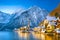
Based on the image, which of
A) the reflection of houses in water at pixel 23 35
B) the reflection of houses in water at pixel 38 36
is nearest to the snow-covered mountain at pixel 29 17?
the reflection of houses in water at pixel 23 35

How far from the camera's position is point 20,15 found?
25.2 feet

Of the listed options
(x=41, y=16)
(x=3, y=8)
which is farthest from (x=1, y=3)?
(x=41, y=16)

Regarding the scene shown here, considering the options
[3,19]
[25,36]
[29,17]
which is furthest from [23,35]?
[3,19]

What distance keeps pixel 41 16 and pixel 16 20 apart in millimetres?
975

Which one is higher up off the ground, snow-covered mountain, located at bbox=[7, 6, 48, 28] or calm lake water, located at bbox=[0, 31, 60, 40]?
snow-covered mountain, located at bbox=[7, 6, 48, 28]

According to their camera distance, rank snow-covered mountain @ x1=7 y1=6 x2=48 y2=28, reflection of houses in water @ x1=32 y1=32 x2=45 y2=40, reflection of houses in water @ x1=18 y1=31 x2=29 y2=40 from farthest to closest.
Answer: snow-covered mountain @ x1=7 y1=6 x2=48 y2=28 < reflection of houses in water @ x1=18 y1=31 x2=29 y2=40 < reflection of houses in water @ x1=32 y1=32 x2=45 y2=40

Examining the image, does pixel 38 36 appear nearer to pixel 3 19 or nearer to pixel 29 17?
pixel 29 17

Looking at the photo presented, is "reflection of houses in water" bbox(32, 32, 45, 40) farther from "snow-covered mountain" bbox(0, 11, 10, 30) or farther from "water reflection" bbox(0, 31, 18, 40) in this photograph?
"snow-covered mountain" bbox(0, 11, 10, 30)

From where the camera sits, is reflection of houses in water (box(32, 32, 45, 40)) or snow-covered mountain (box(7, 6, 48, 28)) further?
snow-covered mountain (box(7, 6, 48, 28))

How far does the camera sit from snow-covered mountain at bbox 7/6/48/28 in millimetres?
7559

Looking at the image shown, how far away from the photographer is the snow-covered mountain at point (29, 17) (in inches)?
298

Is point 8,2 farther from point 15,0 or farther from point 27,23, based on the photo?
point 27,23

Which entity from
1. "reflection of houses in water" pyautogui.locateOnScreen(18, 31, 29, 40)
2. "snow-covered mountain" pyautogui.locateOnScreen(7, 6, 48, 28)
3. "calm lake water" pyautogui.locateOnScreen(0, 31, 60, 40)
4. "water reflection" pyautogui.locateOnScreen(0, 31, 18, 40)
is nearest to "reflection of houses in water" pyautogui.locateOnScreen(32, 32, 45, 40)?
"calm lake water" pyautogui.locateOnScreen(0, 31, 60, 40)

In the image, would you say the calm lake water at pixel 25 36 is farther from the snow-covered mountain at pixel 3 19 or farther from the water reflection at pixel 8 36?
the snow-covered mountain at pixel 3 19
